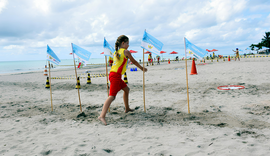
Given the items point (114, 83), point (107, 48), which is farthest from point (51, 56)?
point (114, 83)

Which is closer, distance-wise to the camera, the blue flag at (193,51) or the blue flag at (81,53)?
the blue flag at (193,51)

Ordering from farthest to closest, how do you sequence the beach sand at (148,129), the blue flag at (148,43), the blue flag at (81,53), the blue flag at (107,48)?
the blue flag at (81,53) → the blue flag at (107,48) → the blue flag at (148,43) → the beach sand at (148,129)

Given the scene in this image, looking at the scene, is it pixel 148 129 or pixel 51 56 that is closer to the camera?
pixel 148 129

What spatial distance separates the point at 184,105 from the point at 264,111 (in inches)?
74.2

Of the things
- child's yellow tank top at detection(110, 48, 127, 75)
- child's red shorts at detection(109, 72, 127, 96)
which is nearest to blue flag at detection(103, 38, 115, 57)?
child's yellow tank top at detection(110, 48, 127, 75)

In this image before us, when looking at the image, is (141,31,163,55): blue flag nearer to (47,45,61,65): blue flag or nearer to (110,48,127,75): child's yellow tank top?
(110,48,127,75): child's yellow tank top

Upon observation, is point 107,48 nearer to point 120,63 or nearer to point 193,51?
point 120,63

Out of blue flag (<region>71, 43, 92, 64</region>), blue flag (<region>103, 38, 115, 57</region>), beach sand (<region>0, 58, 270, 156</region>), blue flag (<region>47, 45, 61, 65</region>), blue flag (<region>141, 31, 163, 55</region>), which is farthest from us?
blue flag (<region>47, 45, 61, 65</region>)

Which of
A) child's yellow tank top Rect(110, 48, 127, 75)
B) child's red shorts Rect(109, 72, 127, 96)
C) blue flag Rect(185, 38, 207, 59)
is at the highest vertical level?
blue flag Rect(185, 38, 207, 59)

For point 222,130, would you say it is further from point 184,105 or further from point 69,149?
point 69,149

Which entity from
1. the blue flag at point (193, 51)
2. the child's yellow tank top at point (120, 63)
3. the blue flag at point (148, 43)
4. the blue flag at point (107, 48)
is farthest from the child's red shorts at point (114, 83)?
the blue flag at point (193, 51)

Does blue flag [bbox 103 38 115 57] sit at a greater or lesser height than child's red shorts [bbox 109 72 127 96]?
greater

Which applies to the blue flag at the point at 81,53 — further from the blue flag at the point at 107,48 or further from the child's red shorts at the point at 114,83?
the child's red shorts at the point at 114,83

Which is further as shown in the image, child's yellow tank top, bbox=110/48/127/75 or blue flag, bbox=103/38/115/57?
blue flag, bbox=103/38/115/57
